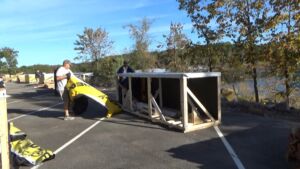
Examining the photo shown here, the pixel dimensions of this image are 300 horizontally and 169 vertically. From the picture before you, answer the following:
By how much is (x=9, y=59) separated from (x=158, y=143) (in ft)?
252

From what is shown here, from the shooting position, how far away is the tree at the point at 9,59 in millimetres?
76562

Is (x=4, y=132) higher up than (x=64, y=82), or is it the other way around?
(x=64, y=82)

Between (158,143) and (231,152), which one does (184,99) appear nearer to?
(158,143)

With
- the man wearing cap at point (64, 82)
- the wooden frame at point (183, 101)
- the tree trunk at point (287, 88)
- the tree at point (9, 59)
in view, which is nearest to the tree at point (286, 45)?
the tree trunk at point (287, 88)

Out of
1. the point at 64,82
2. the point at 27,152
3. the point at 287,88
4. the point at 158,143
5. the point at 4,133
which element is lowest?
the point at 158,143

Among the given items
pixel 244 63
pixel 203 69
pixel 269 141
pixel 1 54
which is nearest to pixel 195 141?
pixel 269 141

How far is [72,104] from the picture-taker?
1240cm

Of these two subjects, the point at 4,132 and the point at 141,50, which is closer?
the point at 4,132

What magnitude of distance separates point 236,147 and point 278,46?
19.1 feet

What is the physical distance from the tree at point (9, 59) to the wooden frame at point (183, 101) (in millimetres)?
69852

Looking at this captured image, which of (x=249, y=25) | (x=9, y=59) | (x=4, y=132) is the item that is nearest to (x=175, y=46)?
(x=249, y=25)

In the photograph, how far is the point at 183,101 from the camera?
8.97m

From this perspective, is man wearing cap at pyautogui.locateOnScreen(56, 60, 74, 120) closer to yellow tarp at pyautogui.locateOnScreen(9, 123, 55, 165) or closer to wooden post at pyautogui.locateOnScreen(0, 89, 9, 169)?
yellow tarp at pyautogui.locateOnScreen(9, 123, 55, 165)

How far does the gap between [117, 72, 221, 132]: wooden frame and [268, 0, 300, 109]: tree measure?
328 centimetres
